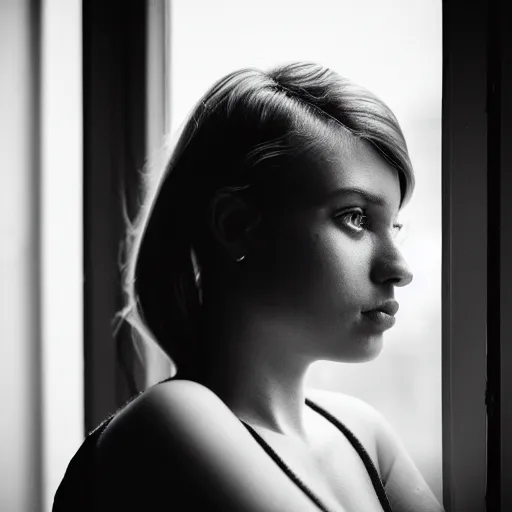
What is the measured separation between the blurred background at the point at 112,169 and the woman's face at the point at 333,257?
18 cm

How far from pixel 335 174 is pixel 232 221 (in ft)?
0.37

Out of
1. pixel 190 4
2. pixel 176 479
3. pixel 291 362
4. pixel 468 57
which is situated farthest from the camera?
pixel 190 4

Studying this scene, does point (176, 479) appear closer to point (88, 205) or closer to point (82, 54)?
point (88, 205)

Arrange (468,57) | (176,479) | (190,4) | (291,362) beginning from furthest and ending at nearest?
(190,4), (468,57), (291,362), (176,479)

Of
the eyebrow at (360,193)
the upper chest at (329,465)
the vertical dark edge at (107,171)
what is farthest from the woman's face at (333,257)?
the vertical dark edge at (107,171)

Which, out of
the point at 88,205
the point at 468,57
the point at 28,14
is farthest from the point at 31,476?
the point at 468,57

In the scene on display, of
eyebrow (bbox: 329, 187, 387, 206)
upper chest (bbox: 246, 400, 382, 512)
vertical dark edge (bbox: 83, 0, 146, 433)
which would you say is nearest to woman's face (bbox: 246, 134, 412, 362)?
eyebrow (bbox: 329, 187, 387, 206)

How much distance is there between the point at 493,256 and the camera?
0.72 meters

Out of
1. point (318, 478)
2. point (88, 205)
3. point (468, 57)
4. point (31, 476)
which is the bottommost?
point (31, 476)

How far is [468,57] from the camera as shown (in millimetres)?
727

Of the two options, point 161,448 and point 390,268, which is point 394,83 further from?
point 161,448

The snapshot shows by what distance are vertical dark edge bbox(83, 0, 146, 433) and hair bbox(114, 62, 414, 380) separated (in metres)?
0.22

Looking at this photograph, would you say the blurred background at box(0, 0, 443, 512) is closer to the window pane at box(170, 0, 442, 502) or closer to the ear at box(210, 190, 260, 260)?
the window pane at box(170, 0, 442, 502)

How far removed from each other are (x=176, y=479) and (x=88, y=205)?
1.65 ft
